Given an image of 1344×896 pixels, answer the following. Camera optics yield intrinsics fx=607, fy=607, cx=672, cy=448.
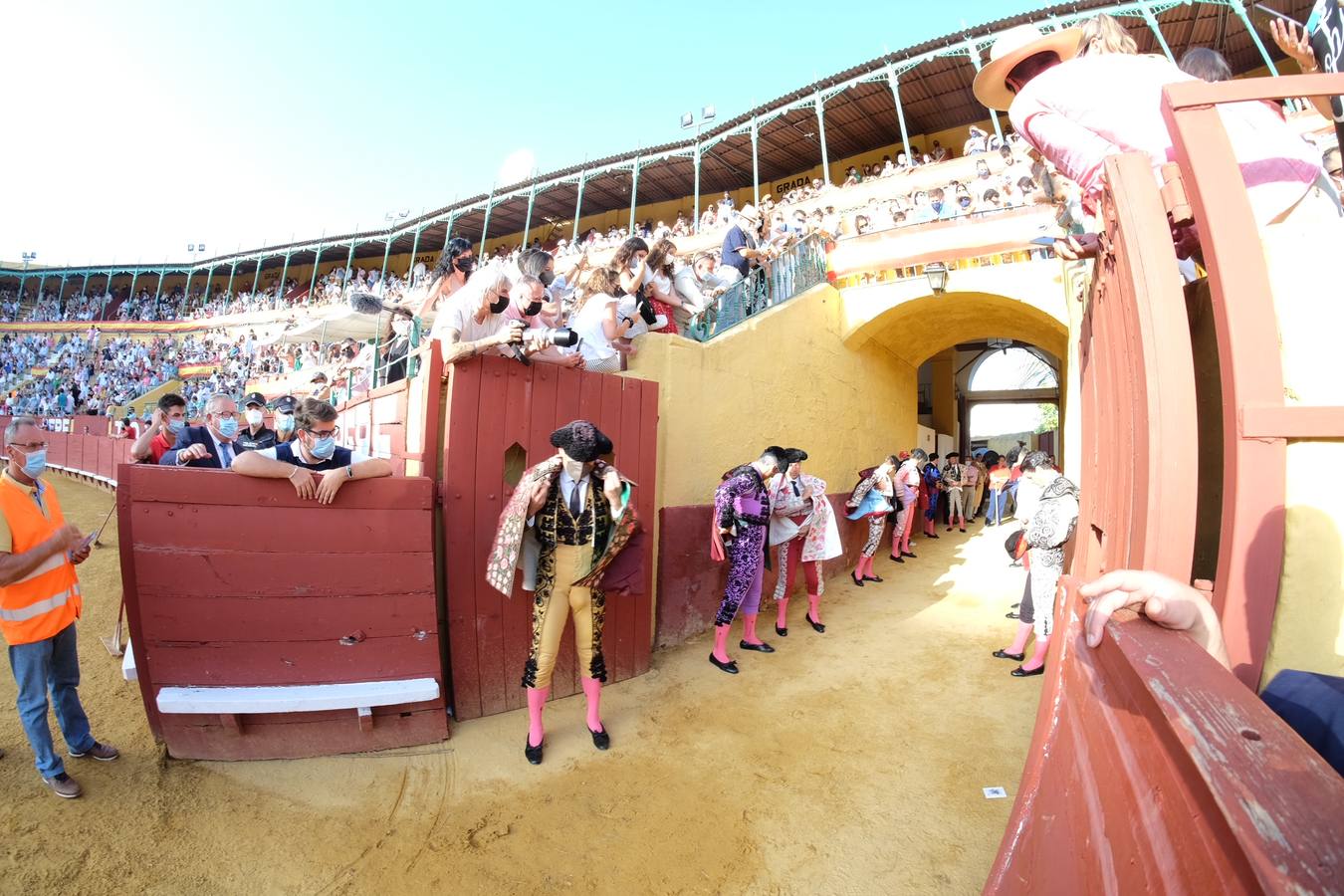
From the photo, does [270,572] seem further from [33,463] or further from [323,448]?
[33,463]

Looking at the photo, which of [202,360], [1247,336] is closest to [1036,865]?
[1247,336]

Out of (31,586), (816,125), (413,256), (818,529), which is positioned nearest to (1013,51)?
(818,529)

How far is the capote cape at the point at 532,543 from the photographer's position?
356 centimetres

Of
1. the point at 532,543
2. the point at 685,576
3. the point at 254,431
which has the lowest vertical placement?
the point at 685,576

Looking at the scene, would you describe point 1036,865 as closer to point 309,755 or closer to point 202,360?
point 309,755

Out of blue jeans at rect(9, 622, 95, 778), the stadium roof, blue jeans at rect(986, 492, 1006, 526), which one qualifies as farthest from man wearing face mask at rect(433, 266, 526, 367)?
the stadium roof

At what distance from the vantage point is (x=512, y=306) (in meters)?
4.68

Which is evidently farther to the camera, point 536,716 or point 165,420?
point 165,420

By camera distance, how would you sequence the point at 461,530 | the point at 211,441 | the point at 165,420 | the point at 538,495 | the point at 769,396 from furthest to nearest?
the point at 769,396 → the point at 165,420 → the point at 211,441 → the point at 461,530 → the point at 538,495

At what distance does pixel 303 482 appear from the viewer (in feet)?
11.4

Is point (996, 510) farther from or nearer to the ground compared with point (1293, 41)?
nearer to the ground

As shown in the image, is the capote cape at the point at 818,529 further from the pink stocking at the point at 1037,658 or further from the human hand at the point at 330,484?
the human hand at the point at 330,484

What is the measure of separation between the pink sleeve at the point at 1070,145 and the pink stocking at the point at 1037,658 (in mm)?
4193

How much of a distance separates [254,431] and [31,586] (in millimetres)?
3084
